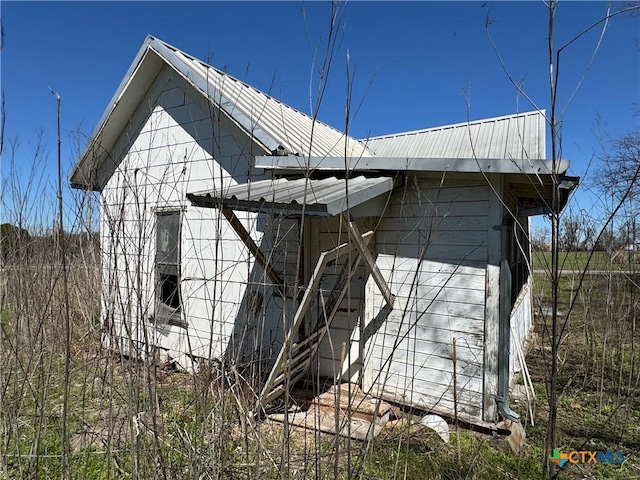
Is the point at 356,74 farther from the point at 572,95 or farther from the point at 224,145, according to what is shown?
the point at 224,145

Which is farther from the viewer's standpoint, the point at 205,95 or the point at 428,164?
the point at 205,95

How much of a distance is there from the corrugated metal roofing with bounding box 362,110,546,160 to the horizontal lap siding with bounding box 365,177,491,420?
1291 millimetres

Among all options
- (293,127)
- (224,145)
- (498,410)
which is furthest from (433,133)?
(498,410)

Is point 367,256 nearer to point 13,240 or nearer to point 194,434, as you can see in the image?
point 194,434

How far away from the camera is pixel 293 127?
18.6 ft

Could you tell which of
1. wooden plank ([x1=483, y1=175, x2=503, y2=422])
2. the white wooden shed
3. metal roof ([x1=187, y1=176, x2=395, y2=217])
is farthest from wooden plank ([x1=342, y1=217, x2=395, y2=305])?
wooden plank ([x1=483, y1=175, x2=503, y2=422])

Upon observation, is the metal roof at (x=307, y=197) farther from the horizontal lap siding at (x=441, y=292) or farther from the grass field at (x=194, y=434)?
the grass field at (x=194, y=434)

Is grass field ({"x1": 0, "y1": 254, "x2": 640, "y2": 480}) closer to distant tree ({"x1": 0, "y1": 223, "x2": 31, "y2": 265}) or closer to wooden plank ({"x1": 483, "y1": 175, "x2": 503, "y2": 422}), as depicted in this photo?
distant tree ({"x1": 0, "y1": 223, "x2": 31, "y2": 265})

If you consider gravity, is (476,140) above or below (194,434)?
above

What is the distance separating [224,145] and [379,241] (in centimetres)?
249

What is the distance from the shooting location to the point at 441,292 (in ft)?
13.1

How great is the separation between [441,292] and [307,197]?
6.01 feet

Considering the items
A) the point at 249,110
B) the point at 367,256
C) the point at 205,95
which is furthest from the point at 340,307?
the point at 205,95

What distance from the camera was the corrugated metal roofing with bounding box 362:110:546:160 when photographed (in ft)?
18.1
